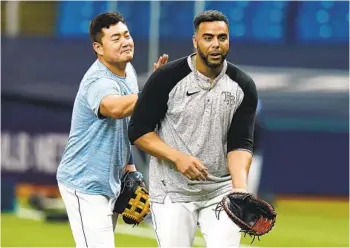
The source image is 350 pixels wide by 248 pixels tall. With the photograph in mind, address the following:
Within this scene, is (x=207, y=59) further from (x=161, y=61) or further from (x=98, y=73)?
(x=98, y=73)

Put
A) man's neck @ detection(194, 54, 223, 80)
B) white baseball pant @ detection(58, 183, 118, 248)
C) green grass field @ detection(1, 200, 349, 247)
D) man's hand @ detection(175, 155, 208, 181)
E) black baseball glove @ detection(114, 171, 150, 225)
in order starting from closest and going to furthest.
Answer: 1. man's hand @ detection(175, 155, 208, 181)
2. man's neck @ detection(194, 54, 223, 80)
3. white baseball pant @ detection(58, 183, 118, 248)
4. black baseball glove @ detection(114, 171, 150, 225)
5. green grass field @ detection(1, 200, 349, 247)

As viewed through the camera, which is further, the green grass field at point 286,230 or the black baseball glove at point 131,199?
the green grass field at point 286,230

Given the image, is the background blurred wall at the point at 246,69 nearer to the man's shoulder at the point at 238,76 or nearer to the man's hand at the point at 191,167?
the man's shoulder at the point at 238,76

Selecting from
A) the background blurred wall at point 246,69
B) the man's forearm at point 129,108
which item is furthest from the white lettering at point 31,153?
the man's forearm at point 129,108

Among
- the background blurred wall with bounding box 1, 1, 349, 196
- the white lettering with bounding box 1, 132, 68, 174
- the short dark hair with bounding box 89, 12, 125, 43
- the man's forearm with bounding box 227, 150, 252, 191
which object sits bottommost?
the white lettering with bounding box 1, 132, 68, 174

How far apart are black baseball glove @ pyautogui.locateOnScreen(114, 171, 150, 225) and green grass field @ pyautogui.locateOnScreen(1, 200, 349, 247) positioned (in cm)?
449

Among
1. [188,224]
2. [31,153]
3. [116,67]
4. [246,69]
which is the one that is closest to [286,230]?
[246,69]

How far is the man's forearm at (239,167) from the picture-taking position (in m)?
6.58

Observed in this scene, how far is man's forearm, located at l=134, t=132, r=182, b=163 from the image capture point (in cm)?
652

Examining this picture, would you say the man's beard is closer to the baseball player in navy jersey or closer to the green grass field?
the baseball player in navy jersey

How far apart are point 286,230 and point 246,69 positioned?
124 inches

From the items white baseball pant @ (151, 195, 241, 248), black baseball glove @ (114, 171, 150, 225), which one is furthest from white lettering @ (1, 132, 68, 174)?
white baseball pant @ (151, 195, 241, 248)

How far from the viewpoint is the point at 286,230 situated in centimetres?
1383

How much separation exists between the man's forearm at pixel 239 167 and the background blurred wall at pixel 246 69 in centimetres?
902
